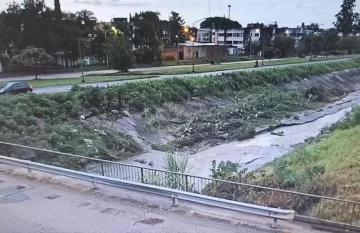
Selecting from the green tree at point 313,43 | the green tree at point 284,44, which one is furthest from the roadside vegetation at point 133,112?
the green tree at point 313,43

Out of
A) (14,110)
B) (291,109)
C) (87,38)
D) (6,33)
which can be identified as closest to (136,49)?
(87,38)

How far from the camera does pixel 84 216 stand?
25.4 feet

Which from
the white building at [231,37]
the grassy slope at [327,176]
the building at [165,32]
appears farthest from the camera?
the white building at [231,37]

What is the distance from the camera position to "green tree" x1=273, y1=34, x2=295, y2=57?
330ft

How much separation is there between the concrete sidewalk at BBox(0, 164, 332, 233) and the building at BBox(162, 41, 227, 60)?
72016mm

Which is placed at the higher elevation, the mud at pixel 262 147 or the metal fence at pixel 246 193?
the metal fence at pixel 246 193

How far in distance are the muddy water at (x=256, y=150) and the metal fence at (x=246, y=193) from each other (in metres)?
8.60

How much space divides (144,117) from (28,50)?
27041mm

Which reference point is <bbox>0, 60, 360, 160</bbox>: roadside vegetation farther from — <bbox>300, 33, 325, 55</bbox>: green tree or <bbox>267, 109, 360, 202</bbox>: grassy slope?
<bbox>300, 33, 325, 55</bbox>: green tree

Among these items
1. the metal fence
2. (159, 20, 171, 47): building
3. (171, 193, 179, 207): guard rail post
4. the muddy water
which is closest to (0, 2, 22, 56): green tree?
(159, 20, 171, 47): building

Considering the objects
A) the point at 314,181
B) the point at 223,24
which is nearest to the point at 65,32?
the point at 314,181

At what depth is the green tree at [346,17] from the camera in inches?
4911

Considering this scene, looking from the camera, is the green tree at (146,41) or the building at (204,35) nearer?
the green tree at (146,41)

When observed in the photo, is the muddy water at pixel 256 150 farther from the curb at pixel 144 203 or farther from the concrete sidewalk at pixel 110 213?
the concrete sidewalk at pixel 110 213
